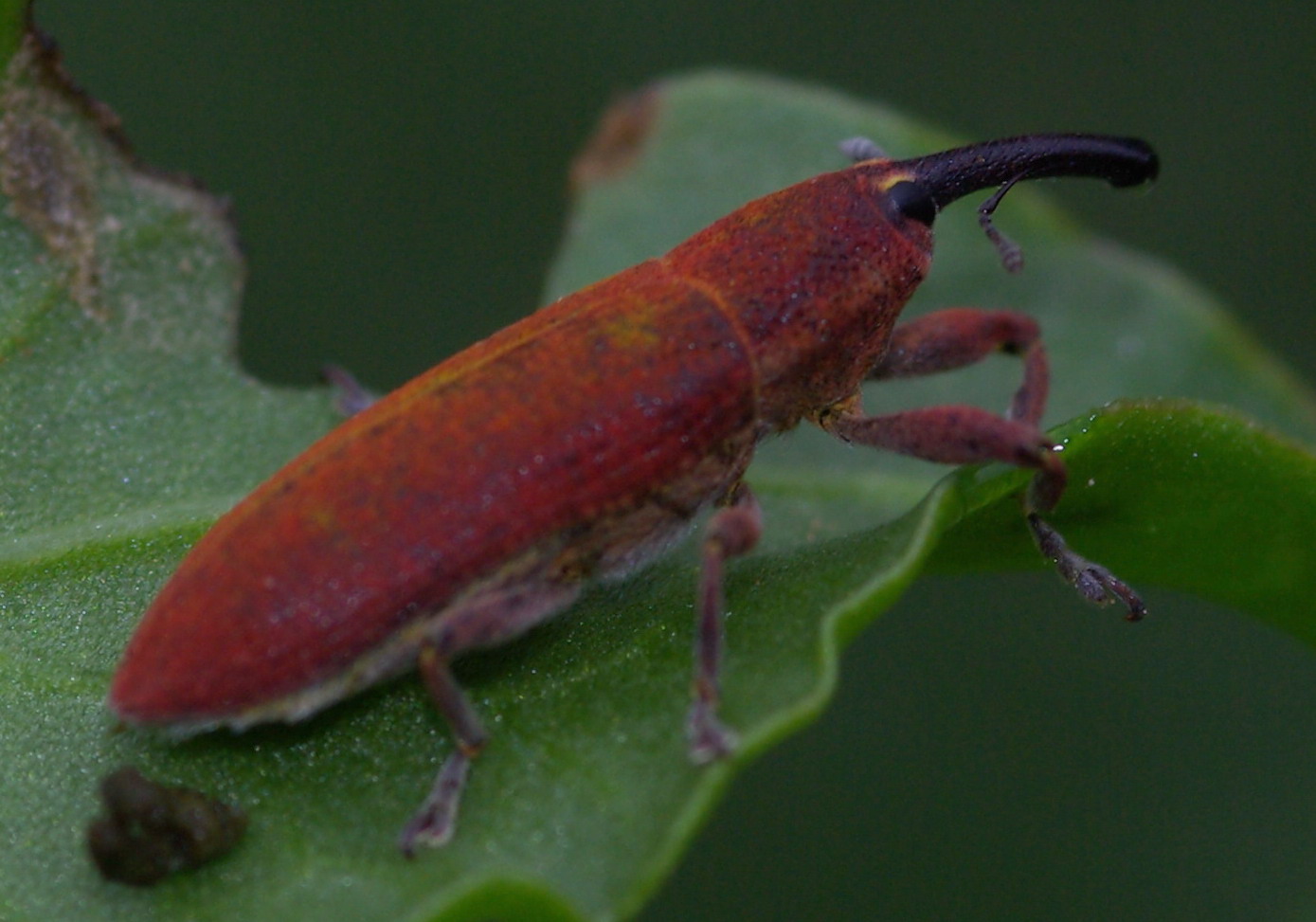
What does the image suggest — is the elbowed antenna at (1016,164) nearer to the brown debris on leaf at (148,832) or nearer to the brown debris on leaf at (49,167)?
the brown debris on leaf at (49,167)

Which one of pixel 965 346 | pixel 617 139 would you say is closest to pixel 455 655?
pixel 965 346

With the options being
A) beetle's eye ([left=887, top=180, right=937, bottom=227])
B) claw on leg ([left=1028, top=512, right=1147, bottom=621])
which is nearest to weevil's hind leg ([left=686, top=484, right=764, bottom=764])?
claw on leg ([left=1028, top=512, right=1147, bottom=621])

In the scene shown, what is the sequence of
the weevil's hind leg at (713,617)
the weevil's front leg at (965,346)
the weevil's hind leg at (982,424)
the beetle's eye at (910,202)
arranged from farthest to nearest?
the weevil's front leg at (965,346) < the beetle's eye at (910,202) < the weevil's hind leg at (982,424) < the weevil's hind leg at (713,617)

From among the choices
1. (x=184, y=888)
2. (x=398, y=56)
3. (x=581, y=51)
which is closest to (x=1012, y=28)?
(x=581, y=51)

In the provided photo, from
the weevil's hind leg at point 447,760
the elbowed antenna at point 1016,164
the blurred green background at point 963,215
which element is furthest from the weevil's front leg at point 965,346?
the blurred green background at point 963,215

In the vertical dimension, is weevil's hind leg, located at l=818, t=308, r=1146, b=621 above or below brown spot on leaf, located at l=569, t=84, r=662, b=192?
above

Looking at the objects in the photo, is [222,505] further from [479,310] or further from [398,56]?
[398,56]

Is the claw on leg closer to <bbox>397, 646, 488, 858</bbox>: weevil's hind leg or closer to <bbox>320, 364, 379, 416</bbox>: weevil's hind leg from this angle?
<bbox>397, 646, 488, 858</bbox>: weevil's hind leg

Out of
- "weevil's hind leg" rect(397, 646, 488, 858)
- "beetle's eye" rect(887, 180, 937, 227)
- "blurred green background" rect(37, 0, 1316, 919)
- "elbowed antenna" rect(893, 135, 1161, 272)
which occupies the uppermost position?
"elbowed antenna" rect(893, 135, 1161, 272)
